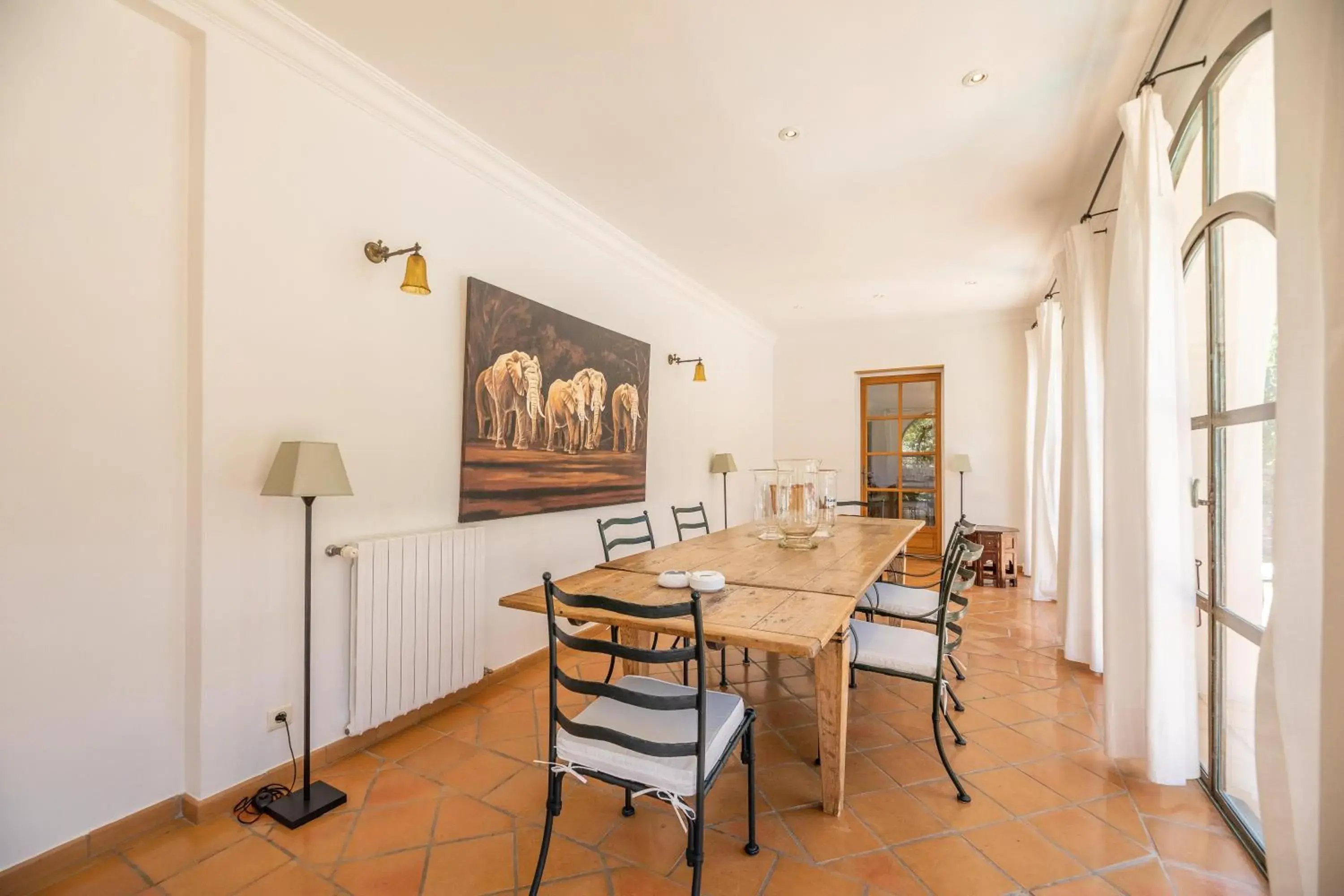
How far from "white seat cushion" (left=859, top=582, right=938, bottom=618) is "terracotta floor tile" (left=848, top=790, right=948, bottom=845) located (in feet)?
3.03

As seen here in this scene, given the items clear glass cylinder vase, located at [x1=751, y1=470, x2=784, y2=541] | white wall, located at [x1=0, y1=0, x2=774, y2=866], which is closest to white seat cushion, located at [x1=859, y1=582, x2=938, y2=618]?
clear glass cylinder vase, located at [x1=751, y1=470, x2=784, y2=541]

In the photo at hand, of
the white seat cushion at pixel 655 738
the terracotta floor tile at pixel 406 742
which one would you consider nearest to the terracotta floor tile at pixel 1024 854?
the white seat cushion at pixel 655 738

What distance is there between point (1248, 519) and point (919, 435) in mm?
5123

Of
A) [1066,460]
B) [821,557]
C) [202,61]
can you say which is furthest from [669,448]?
[202,61]

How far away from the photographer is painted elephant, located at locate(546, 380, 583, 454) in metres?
3.46

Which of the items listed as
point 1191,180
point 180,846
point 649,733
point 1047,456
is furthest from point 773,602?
point 1047,456

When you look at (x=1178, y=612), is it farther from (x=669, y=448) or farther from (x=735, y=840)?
(x=669, y=448)

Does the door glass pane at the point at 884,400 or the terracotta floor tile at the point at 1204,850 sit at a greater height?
the door glass pane at the point at 884,400

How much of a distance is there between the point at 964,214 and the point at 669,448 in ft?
9.08

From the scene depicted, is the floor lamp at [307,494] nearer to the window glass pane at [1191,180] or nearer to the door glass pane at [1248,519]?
the door glass pane at [1248,519]

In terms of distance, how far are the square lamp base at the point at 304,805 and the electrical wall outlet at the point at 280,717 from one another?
0.25 metres

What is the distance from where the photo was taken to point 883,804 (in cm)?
206

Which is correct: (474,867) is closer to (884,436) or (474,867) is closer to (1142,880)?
(1142,880)

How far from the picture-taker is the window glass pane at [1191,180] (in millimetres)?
2160
